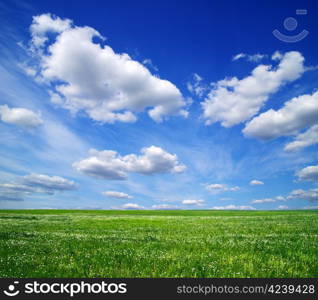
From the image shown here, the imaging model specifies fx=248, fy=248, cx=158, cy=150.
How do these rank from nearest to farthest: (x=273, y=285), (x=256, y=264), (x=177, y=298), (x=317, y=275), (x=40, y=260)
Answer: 1. (x=177, y=298)
2. (x=273, y=285)
3. (x=317, y=275)
4. (x=256, y=264)
5. (x=40, y=260)

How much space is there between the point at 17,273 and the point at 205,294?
5.91m

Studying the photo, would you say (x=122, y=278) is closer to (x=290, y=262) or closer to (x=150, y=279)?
(x=150, y=279)

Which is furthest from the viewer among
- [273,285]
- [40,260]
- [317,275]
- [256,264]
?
[40,260]

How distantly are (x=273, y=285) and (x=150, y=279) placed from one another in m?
3.49

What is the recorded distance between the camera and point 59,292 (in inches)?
269

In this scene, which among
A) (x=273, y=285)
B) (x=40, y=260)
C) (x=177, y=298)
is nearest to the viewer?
(x=177, y=298)

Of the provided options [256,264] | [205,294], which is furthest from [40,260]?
[256,264]

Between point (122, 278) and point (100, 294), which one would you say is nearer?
point (100, 294)

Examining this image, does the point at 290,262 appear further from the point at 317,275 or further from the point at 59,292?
the point at 59,292

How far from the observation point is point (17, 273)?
26.0 ft

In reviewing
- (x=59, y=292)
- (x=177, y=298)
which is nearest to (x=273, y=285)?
(x=177, y=298)

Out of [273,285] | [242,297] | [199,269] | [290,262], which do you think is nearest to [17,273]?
[199,269]

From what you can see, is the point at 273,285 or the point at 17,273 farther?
the point at 17,273

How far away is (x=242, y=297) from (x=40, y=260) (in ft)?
24.1
